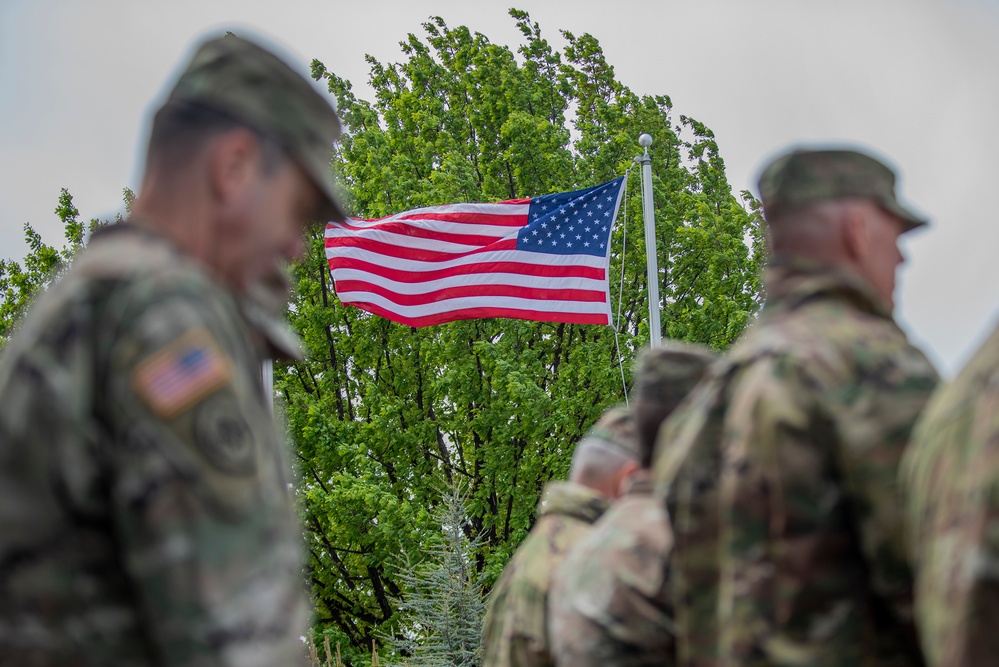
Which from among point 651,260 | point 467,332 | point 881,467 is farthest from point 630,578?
point 467,332

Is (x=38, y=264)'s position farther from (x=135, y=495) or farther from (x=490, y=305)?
(x=135, y=495)

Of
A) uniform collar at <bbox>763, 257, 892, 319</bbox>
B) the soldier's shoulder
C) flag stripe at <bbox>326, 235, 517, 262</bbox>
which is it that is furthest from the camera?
A: flag stripe at <bbox>326, 235, 517, 262</bbox>

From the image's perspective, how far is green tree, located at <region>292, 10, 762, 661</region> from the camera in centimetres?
1800

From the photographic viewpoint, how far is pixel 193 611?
5.33 feet

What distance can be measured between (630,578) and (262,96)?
179cm

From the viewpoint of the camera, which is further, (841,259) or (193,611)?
(841,259)

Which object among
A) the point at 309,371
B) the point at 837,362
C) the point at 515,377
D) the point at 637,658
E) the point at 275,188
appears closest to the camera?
the point at 275,188

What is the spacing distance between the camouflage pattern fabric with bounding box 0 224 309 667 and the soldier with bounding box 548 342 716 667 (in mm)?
1582

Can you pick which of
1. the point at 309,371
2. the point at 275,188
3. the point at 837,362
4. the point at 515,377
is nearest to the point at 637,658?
the point at 837,362

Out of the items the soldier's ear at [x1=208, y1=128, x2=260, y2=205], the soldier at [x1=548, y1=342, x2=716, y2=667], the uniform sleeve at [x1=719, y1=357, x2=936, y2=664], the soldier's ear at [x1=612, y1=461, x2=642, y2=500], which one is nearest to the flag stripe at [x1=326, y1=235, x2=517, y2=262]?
the soldier's ear at [x1=612, y1=461, x2=642, y2=500]

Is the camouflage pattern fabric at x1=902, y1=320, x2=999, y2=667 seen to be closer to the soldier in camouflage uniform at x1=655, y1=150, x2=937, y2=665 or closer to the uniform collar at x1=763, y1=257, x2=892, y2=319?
the soldier in camouflage uniform at x1=655, y1=150, x2=937, y2=665

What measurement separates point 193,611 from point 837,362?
139cm

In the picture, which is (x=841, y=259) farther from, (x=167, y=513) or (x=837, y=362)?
(x=167, y=513)

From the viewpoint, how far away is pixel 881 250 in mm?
2775
